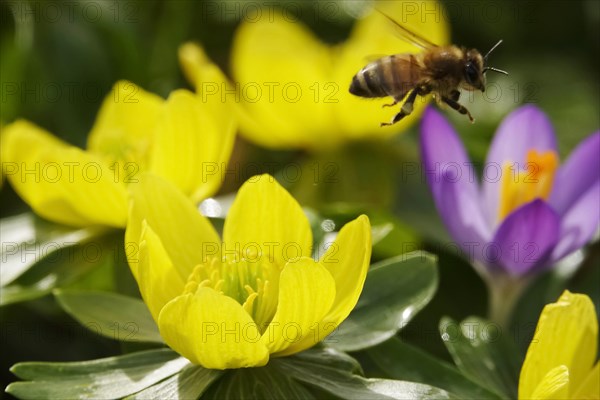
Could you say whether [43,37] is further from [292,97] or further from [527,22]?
[527,22]

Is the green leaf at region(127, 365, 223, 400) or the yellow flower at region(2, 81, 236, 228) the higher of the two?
the yellow flower at region(2, 81, 236, 228)

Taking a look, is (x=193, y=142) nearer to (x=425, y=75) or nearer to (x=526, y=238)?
(x=425, y=75)

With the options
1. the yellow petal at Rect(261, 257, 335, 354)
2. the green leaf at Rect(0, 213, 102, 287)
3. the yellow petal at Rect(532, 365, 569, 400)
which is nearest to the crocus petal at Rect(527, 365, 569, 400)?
the yellow petal at Rect(532, 365, 569, 400)

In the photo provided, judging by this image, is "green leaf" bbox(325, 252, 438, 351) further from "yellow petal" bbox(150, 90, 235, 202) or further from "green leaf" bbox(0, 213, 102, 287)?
"green leaf" bbox(0, 213, 102, 287)

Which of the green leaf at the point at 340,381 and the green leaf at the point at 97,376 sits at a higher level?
the green leaf at the point at 97,376

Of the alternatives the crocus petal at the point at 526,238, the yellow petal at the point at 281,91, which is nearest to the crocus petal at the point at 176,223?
the crocus petal at the point at 526,238

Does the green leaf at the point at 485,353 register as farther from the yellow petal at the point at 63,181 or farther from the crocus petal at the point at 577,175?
the yellow petal at the point at 63,181

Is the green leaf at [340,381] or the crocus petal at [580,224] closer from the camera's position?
the green leaf at [340,381]
